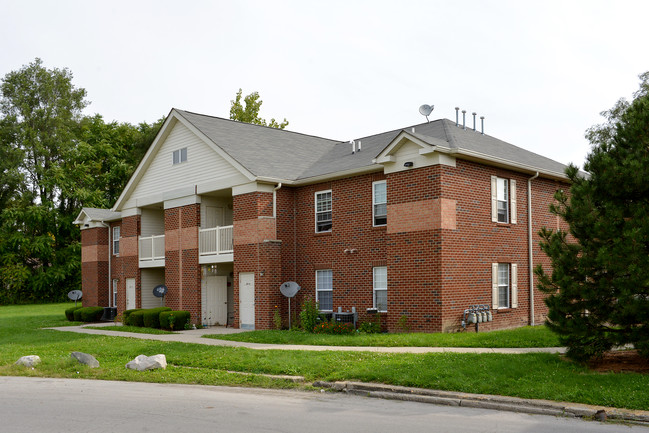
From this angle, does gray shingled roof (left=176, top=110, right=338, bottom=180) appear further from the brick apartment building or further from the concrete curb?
the concrete curb

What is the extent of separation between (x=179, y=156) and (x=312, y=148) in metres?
5.79

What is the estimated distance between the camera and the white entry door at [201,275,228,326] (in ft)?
84.5

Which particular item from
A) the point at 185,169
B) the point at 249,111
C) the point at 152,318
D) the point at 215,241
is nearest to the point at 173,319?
the point at 152,318

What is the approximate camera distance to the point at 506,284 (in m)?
21.5

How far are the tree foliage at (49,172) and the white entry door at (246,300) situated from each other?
30492 mm

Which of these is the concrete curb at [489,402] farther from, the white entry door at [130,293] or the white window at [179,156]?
the white entry door at [130,293]

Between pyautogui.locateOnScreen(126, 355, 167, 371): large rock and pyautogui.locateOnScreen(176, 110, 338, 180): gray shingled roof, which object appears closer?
pyautogui.locateOnScreen(126, 355, 167, 371): large rock


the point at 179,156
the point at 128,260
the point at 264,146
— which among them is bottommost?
the point at 128,260

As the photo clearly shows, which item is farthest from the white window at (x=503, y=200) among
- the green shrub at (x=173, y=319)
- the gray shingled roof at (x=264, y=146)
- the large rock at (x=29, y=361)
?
the large rock at (x=29, y=361)

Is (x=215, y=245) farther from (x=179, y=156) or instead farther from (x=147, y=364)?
(x=147, y=364)

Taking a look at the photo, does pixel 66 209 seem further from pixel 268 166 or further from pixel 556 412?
pixel 556 412

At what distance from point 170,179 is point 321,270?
29.0 ft

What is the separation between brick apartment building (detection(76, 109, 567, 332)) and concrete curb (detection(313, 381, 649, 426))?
24.8 ft

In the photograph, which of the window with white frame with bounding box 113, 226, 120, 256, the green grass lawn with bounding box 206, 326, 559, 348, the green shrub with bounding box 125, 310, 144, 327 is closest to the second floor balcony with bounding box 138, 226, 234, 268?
the green shrub with bounding box 125, 310, 144, 327
